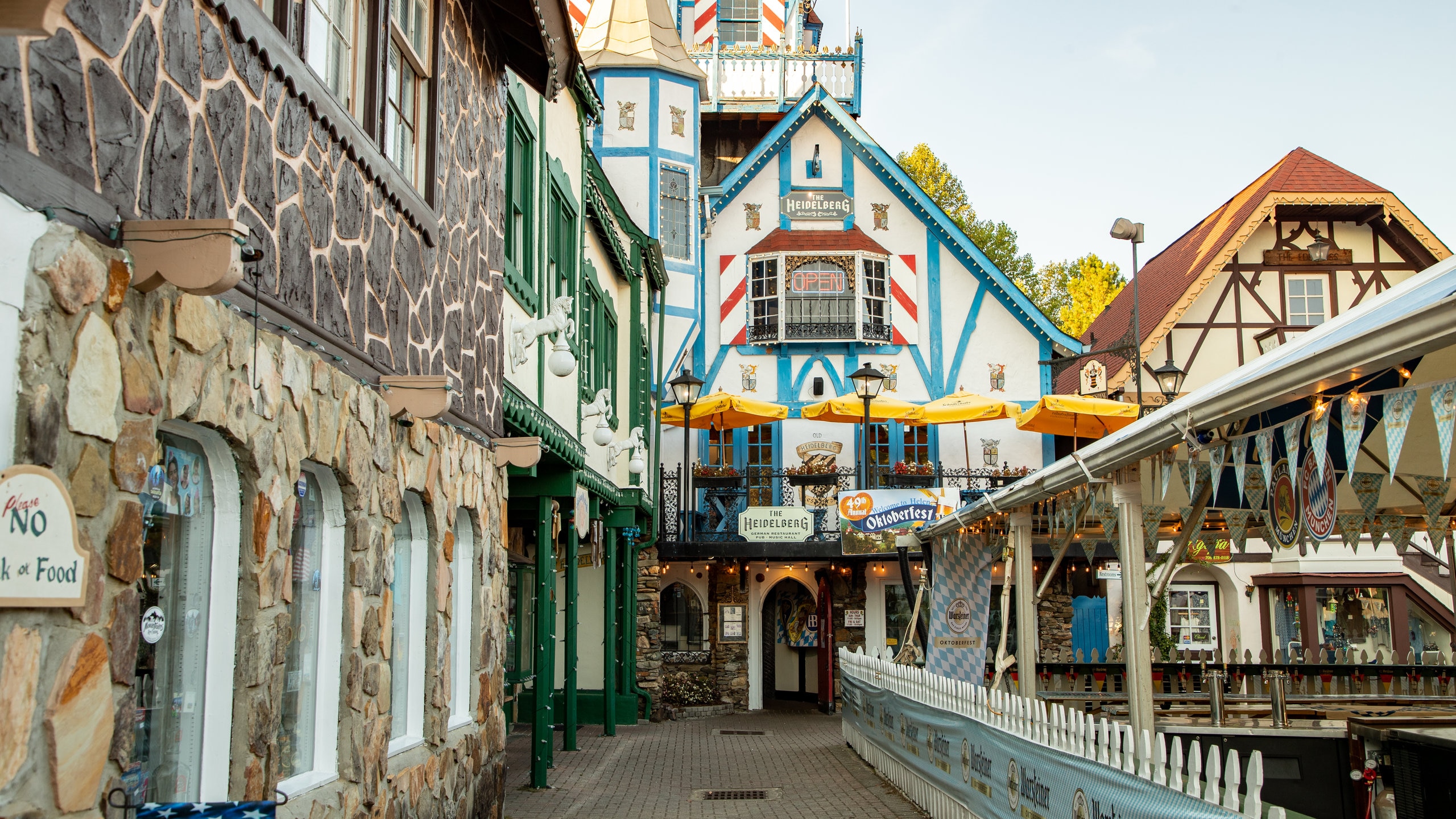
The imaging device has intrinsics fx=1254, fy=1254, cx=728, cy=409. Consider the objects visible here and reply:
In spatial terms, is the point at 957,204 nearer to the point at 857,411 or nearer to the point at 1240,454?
the point at 857,411

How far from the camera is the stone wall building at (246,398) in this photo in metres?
3.48

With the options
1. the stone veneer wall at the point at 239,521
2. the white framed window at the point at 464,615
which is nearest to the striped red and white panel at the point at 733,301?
the white framed window at the point at 464,615

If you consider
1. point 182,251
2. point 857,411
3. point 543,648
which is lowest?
point 543,648

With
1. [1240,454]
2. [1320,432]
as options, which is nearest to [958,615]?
[1240,454]

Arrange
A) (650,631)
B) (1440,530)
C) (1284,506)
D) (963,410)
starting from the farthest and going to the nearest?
(963,410)
(650,631)
(1440,530)
(1284,506)

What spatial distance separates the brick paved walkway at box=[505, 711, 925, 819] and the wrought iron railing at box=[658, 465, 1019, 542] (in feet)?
12.5

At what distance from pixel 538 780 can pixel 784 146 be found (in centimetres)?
1598

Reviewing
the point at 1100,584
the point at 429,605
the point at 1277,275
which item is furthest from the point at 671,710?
the point at 1277,275

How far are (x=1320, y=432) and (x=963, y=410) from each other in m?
15.7

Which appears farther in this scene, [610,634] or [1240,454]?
[610,634]

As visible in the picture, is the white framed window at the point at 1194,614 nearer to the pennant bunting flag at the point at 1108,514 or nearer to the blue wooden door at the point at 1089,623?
the blue wooden door at the point at 1089,623

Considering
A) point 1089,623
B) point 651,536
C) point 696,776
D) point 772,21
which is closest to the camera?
point 696,776

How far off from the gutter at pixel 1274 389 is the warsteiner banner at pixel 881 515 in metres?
5.06

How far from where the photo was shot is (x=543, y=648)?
38.2 feet
